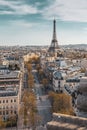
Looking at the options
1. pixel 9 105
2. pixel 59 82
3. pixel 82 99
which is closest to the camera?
pixel 82 99

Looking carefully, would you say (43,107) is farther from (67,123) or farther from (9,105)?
(67,123)

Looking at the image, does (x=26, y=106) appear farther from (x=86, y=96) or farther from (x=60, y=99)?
(x=86, y=96)

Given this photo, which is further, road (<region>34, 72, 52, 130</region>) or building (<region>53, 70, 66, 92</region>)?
building (<region>53, 70, 66, 92</region>)

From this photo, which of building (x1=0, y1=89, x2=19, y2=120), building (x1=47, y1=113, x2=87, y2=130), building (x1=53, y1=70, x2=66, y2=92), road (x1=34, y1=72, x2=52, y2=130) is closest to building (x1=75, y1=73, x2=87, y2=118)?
building (x1=47, y1=113, x2=87, y2=130)

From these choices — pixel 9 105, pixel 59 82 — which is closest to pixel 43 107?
pixel 9 105

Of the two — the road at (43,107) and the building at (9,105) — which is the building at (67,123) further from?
the building at (9,105)

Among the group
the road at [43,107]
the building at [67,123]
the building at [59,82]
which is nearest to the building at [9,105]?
the road at [43,107]

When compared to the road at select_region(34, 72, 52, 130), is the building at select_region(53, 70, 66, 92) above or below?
above

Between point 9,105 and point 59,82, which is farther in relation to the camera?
point 59,82

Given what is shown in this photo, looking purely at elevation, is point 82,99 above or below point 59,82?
above

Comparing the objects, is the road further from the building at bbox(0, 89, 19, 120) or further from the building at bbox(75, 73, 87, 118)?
the building at bbox(75, 73, 87, 118)

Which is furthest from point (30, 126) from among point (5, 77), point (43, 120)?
point (5, 77)
